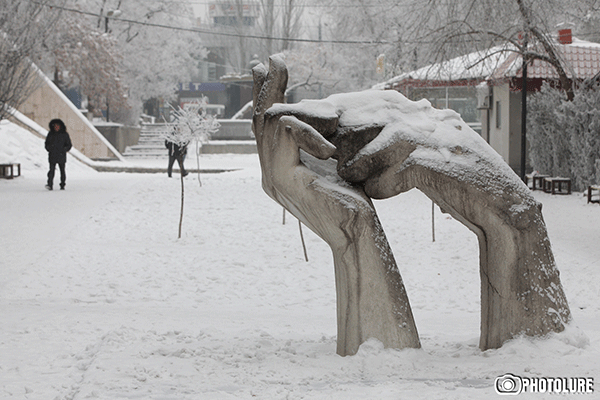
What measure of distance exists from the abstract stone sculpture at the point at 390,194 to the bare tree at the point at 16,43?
49.0ft

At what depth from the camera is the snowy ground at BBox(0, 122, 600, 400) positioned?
402 cm

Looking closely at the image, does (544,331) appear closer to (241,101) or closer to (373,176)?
(373,176)

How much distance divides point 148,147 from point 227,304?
2862cm

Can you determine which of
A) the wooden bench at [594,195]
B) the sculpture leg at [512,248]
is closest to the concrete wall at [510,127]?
the wooden bench at [594,195]

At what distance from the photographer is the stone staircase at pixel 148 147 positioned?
110 ft

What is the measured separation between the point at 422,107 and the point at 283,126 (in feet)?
3.28

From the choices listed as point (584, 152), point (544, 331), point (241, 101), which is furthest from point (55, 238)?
point (241, 101)

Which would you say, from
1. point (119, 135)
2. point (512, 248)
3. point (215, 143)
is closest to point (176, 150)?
point (119, 135)

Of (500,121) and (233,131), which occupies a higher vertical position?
(233,131)

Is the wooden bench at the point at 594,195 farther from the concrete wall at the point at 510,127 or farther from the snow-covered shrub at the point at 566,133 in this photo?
the concrete wall at the point at 510,127

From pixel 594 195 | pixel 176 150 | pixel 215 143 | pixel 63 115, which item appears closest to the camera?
pixel 594 195

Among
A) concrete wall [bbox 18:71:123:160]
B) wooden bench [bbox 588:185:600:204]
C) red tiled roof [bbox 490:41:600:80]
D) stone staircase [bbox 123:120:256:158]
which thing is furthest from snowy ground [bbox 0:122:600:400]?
stone staircase [bbox 123:120:256:158]

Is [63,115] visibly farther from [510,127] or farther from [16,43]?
[510,127]

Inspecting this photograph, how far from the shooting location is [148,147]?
34.8 meters
